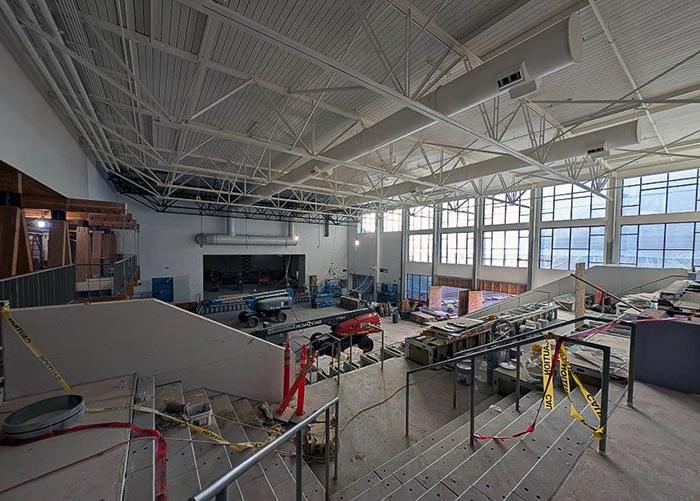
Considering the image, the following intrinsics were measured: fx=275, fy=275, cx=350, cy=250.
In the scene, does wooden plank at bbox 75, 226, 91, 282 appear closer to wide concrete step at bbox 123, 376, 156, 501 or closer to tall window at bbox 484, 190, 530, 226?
wide concrete step at bbox 123, 376, 156, 501

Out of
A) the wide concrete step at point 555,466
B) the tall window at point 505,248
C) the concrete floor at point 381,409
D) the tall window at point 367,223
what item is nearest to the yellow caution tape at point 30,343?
the concrete floor at point 381,409

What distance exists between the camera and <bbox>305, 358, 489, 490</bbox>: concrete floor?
371 centimetres

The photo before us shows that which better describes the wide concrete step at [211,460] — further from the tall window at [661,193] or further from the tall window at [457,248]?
the tall window at [457,248]

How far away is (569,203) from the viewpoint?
45.3 ft

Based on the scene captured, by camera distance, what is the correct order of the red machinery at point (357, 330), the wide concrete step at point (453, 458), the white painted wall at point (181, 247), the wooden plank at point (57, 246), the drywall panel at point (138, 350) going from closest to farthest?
1. the wide concrete step at point (453, 458)
2. the drywall panel at point (138, 350)
3. the wooden plank at point (57, 246)
4. the red machinery at point (357, 330)
5. the white painted wall at point (181, 247)

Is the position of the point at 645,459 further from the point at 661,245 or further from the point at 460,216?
the point at 460,216

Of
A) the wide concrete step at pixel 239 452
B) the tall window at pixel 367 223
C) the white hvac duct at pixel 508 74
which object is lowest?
the wide concrete step at pixel 239 452

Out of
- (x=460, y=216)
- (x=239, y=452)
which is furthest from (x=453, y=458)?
(x=460, y=216)

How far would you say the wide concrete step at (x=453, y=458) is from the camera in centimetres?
249

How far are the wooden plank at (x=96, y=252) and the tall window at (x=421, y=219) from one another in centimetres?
1644

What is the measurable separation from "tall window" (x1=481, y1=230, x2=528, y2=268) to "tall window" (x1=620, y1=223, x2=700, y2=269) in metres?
3.98

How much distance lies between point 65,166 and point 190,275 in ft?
40.5

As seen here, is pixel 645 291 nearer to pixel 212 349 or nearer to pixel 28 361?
pixel 212 349

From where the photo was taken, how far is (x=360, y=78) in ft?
12.1
